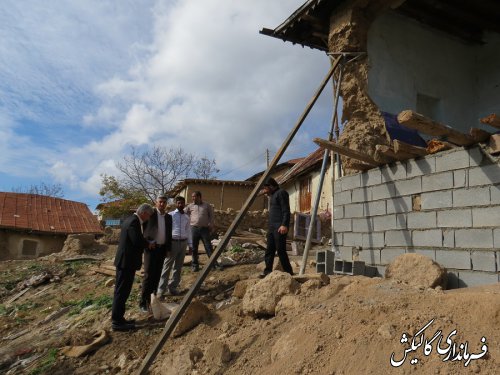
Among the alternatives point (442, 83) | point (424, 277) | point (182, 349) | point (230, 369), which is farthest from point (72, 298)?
point (442, 83)

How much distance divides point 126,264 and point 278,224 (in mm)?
2190

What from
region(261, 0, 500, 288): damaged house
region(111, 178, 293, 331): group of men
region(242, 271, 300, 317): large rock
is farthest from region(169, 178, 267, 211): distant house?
region(242, 271, 300, 317): large rock

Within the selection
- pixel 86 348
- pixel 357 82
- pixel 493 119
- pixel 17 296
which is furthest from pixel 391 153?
pixel 17 296

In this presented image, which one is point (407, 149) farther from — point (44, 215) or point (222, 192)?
point (44, 215)

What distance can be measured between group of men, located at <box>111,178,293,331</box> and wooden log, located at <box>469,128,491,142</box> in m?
2.57

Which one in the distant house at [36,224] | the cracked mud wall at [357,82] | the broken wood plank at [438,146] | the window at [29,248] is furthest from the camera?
the window at [29,248]

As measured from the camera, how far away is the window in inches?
744

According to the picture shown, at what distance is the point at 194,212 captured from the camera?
25.3 ft

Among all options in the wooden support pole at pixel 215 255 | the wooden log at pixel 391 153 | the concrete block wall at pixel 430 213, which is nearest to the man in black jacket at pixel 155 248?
the wooden support pole at pixel 215 255

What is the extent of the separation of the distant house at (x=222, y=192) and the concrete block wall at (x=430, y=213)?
16.5 meters

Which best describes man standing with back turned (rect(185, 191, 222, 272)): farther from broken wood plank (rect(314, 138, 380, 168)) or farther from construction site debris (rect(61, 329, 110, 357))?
broken wood plank (rect(314, 138, 380, 168))

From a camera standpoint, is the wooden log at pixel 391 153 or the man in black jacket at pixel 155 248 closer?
the wooden log at pixel 391 153

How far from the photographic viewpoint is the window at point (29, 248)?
18891 mm

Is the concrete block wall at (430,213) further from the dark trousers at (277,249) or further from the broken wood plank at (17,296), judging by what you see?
the broken wood plank at (17,296)
